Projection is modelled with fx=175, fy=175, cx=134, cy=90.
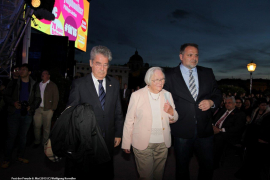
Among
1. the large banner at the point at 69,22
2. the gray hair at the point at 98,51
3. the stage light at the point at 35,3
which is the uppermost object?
the large banner at the point at 69,22

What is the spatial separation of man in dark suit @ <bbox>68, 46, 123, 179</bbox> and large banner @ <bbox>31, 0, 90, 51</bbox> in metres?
9.46

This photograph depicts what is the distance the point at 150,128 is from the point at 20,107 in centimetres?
287

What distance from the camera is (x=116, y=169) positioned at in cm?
389

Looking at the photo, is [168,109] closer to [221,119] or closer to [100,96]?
[100,96]

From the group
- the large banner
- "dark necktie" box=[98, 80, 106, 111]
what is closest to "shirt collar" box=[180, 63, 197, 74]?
"dark necktie" box=[98, 80, 106, 111]

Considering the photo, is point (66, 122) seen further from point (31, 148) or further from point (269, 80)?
point (269, 80)

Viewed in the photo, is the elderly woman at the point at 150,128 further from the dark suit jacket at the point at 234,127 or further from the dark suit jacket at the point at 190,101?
the dark suit jacket at the point at 234,127

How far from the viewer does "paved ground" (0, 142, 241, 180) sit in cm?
350

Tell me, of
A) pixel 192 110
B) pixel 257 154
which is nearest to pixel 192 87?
pixel 192 110

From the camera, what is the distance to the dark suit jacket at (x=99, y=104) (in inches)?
93.4

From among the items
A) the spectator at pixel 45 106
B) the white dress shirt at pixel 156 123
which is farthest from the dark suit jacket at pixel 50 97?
the white dress shirt at pixel 156 123

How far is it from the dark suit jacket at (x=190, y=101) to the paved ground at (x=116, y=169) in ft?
5.20

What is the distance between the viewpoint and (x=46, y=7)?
5465 millimetres

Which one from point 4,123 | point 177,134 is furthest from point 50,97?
point 177,134
